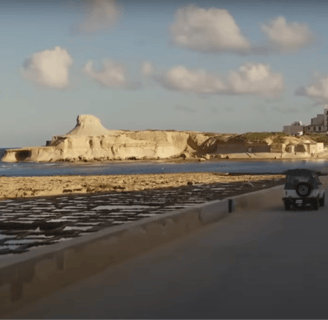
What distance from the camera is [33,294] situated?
6.66 meters

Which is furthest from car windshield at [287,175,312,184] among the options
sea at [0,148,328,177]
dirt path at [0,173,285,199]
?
sea at [0,148,328,177]

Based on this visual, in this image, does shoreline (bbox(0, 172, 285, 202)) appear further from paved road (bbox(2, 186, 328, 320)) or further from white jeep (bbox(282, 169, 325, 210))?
paved road (bbox(2, 186, 328, 320))

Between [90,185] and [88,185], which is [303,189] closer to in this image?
[90,185]

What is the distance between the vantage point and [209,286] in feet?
23.9

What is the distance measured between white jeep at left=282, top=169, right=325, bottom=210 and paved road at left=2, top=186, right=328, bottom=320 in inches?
259

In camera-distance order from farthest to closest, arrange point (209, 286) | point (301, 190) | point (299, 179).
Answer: point (299, 179) < point (301, 190) < point (209, 286)

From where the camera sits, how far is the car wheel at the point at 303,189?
1792 cm

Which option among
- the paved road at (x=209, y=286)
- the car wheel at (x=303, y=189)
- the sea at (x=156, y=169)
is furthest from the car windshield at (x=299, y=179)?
the sea at (x=156, y=169)

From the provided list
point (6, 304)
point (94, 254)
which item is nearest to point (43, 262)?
point (6, 304)

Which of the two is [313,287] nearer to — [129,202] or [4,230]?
[4,230]

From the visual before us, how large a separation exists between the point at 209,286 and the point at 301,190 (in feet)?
37.1

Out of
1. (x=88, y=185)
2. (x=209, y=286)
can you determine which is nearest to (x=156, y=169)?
(x=88, y=185)

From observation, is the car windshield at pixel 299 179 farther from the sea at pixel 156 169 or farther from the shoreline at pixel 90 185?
the sea at pixel 156 169

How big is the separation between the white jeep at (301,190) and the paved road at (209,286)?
6.59 metres
